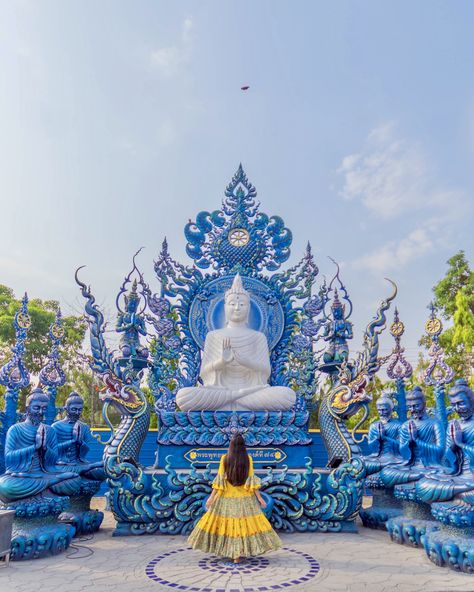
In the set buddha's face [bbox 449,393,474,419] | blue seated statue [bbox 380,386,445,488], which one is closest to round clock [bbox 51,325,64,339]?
blue seated statue [bbox 380,386,445,488]

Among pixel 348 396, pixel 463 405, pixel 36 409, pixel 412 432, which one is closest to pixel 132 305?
pixel 36 409

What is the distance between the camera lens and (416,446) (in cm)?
673

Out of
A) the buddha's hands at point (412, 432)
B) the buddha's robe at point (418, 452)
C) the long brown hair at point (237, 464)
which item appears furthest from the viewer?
the buddha's hands at point (412, 432)

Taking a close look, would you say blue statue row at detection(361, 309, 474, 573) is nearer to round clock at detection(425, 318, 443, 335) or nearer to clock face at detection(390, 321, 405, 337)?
round clock at detection(425, 318, 443, 335)

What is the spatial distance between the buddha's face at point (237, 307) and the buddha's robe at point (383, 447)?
3.53 metres

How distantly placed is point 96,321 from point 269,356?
12.1ft

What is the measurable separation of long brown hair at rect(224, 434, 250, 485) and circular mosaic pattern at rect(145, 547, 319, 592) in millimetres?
892

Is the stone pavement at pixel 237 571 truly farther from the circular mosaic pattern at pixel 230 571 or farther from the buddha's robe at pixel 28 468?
the buddha's robe at pixel 28 468

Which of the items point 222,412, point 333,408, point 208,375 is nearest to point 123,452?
point 222,412

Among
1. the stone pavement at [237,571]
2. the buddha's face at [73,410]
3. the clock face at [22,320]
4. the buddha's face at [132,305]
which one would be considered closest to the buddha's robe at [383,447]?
the stone pavement at [237,571]

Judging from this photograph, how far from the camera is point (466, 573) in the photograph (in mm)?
4789

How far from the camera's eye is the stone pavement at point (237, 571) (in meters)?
4.46

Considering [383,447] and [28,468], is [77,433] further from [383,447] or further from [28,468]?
[383,447]

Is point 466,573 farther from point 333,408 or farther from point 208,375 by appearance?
point 208,375
